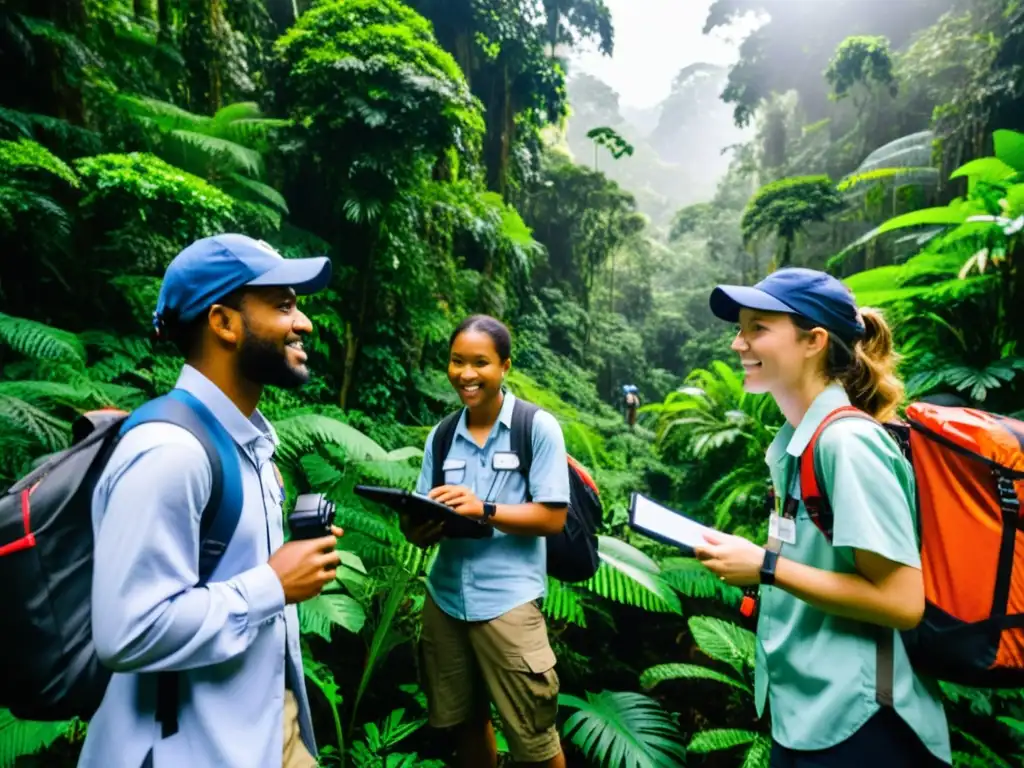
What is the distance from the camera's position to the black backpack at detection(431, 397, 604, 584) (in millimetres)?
2311

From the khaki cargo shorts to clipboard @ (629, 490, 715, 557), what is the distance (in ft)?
2.64

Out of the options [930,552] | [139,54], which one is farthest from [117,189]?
[930,552]

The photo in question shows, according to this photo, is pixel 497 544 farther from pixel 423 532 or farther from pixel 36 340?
pixel 36 340

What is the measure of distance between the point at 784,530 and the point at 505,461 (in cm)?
102

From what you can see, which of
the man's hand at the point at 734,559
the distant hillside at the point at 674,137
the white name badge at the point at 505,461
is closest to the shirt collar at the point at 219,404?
the white name badge at the point at 505,461

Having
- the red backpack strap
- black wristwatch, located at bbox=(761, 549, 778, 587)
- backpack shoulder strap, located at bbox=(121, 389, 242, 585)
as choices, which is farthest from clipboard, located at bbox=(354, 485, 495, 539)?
the red backpack strap

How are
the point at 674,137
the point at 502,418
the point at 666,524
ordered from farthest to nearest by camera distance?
the point at 674,137 → the point at 502,418 → the point at 666,524

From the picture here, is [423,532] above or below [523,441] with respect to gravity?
below

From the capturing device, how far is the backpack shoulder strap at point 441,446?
230cm

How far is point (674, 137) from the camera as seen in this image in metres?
60.1

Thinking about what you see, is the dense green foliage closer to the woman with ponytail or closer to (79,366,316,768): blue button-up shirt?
(79,366,316,768): blue button-up shirt

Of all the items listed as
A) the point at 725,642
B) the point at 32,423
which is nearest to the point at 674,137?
the point at 725,642

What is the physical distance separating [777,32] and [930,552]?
79.6ft

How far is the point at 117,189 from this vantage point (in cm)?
407
